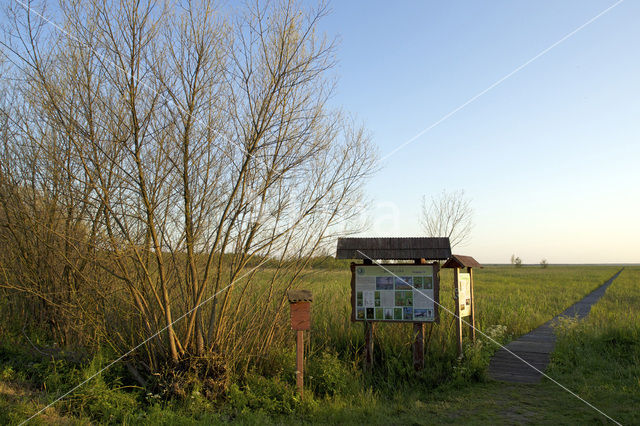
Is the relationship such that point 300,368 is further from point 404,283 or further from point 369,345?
point 404,283

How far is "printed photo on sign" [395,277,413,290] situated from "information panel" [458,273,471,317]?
107 centimetres

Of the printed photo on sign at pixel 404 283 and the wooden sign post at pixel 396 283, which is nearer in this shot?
the wooden sign post at pixel 396 283

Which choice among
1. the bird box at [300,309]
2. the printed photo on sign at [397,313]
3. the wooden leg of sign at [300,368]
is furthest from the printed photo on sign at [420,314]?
the wooden leg of sign at [300,368]

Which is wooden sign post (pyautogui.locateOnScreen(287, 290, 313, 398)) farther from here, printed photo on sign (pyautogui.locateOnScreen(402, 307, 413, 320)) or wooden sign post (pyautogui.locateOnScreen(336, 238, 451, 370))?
printed photo on sign (pyautogui.locateOnScreen(402, 307, 413, 320))

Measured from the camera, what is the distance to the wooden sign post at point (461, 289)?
8750 mm

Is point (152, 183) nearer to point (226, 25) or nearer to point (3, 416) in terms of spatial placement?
point (226, 25)

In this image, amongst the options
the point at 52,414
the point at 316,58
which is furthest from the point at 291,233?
the point at 52,414

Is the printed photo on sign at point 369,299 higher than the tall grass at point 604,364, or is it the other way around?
the printed photo on sign at point 369,299

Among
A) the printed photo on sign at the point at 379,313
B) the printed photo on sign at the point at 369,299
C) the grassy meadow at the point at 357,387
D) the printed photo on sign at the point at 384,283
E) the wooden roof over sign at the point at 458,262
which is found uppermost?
the wooden roof over sign at the point at 458,262

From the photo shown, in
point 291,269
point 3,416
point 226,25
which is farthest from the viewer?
point 291,269

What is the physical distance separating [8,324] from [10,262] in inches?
48.5

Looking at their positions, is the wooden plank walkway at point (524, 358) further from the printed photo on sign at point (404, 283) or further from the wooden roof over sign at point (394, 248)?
the wooden roof over sign at point (394, 248)

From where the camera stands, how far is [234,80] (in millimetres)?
7684

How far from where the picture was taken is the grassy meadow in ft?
20.2
